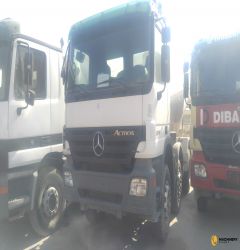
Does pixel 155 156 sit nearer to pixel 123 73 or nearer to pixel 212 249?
pixel 123 73

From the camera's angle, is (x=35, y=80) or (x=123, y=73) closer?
(x=123, y=73)

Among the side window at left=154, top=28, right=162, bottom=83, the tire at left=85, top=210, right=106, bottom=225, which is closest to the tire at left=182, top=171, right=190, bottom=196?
the tire at left=85, top=210, right=106, bottom=225

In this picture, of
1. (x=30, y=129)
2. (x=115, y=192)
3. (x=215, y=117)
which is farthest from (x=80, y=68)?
(x=215, y=117)

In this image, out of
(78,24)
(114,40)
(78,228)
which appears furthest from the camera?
(78,228)

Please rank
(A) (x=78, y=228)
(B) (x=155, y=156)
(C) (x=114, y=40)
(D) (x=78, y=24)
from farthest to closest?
(A) (x=78, y=228)
(D) (x=78, y=24)
(C) (x=114, y=40)
(B) (x=155, y=156)

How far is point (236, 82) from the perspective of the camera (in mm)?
5012

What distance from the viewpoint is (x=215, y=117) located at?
516 centimetres

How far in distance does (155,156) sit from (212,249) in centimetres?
151

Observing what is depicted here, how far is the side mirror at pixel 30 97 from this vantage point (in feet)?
14.8

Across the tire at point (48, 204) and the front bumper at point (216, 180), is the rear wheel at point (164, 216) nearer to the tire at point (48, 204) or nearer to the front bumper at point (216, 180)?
the front bumper at point (216, 180)

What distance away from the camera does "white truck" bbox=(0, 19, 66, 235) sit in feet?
14.3

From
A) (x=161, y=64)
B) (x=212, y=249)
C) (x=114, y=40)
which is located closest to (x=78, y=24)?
(x=114, y=40)

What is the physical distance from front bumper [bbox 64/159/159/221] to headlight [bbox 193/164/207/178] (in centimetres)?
150

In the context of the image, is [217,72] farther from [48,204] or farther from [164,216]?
[48,204]
